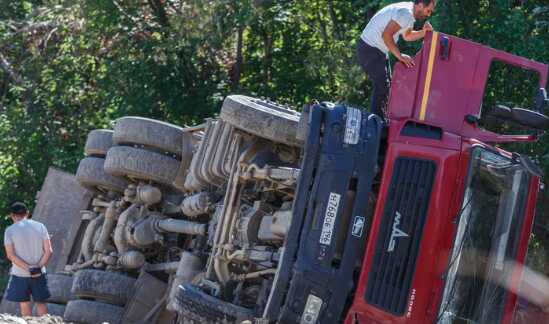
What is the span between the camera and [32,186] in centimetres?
1588

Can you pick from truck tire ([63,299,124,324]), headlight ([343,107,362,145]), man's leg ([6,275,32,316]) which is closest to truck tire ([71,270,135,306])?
truck tire ([63,299,124,324])

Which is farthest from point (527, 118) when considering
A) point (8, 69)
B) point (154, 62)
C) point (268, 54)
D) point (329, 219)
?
point (8, 69)

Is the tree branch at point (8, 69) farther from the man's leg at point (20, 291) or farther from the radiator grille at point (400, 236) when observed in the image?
the radiator grille at point (400, 236)

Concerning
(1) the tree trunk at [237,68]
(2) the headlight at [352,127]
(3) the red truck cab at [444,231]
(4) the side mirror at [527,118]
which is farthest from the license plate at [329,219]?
(1) the tree trunk at [237,68]

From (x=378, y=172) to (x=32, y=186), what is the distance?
988cm

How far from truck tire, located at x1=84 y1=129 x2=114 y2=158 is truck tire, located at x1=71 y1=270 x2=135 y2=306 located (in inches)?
56.7

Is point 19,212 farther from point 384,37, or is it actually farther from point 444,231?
point 444,231

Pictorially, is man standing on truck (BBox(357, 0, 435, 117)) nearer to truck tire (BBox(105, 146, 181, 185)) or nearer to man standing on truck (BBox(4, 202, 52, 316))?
truck tire (BBox(105, 146, 181, 185))

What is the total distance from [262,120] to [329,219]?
3.94ft

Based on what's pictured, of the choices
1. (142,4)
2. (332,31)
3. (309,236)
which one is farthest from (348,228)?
(142,4)

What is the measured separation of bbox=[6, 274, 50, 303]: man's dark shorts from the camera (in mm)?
9984

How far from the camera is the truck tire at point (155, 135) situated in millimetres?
9867

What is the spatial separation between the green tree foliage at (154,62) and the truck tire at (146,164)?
3.01 metres

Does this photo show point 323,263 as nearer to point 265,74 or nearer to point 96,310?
point 96,310
